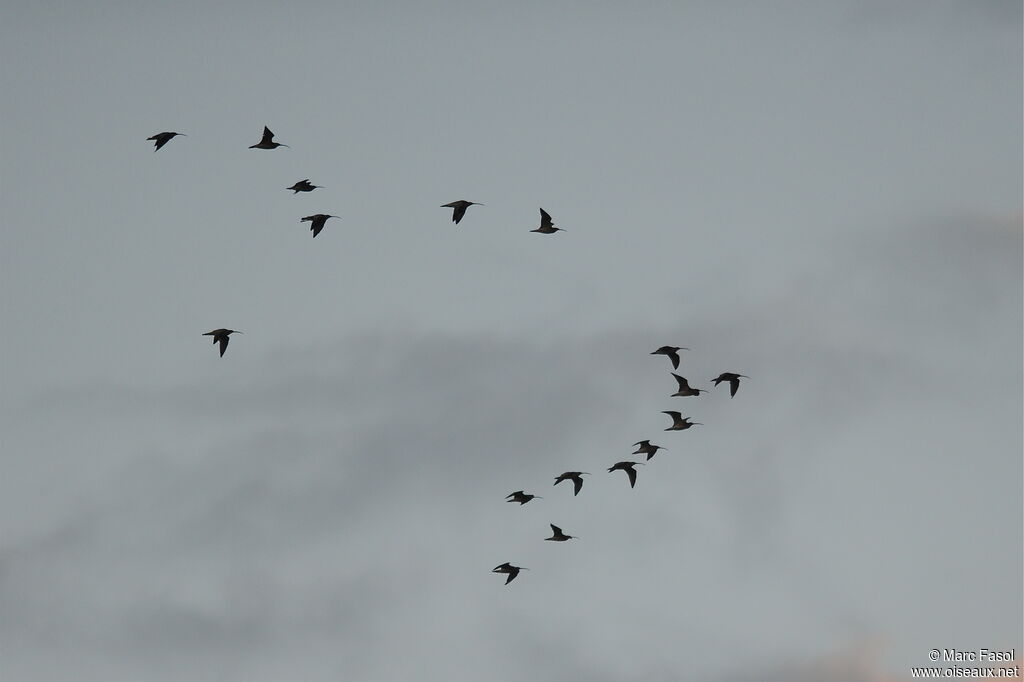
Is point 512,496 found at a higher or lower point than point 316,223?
lower

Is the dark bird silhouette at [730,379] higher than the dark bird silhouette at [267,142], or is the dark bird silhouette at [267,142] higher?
the dark bird silhouette at [267,142]

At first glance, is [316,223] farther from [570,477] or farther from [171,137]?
[570,477]

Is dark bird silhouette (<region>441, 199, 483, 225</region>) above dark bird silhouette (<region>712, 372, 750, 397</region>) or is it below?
above

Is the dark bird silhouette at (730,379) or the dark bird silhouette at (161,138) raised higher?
the dark bird silhouette at (161,138)

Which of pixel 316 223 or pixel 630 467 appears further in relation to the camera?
pixel 630 467

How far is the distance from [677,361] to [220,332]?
27785 millimetres

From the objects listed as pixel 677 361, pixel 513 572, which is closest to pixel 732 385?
pixel 677 361

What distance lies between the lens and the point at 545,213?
105 metres

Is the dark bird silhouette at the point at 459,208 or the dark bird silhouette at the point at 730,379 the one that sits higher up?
the dark bird silhouette at the point at 459,208

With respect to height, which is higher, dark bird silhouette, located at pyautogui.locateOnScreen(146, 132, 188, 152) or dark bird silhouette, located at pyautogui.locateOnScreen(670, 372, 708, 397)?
dark bird silhouette, located at pyautogui.locateOnScreen(146, 132, 188, 152)

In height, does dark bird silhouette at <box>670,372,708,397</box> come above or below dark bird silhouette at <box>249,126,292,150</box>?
below

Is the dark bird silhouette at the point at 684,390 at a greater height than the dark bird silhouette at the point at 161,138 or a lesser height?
lesser

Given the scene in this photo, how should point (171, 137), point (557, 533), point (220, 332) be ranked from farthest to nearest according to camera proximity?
1. point (557, 533)
2. point (220, 332)
3. point (171, 137)

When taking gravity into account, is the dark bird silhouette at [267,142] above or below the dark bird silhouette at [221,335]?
above
